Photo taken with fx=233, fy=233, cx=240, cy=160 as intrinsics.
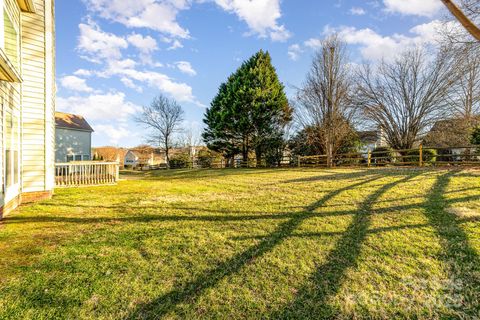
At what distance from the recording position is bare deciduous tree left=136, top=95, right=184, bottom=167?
31922 mm

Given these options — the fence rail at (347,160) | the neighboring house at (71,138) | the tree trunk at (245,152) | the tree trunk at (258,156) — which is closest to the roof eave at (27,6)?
the neighboring house at (71,138)

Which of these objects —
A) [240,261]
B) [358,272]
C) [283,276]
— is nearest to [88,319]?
[240,261]

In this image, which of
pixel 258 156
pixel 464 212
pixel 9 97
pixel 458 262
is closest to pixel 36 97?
pixel 9 97

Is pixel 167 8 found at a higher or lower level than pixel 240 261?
higher

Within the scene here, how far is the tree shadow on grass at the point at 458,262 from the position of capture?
230 centimetres

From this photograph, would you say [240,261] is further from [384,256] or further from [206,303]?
[384,256]

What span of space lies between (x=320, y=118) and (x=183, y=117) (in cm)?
2053

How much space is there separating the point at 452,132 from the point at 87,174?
22.3m

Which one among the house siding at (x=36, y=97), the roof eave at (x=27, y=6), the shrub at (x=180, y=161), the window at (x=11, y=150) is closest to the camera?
the window at (x=11, y=150)

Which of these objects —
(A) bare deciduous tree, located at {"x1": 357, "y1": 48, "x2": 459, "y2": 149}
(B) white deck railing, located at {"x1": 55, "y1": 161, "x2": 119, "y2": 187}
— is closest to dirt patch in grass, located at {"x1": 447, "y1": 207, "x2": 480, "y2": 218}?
(B) white deck railing, located at {"x1": 55, "y1": 161, "x2": 119, "y2": 187}

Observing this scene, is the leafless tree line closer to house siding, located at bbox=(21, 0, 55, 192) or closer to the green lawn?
the green lawn

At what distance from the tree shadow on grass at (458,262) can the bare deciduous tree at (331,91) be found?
519 inches

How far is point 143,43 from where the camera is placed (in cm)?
1316

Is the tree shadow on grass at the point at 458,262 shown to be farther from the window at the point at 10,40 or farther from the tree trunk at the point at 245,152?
the tree trunk at the point at 245,152
